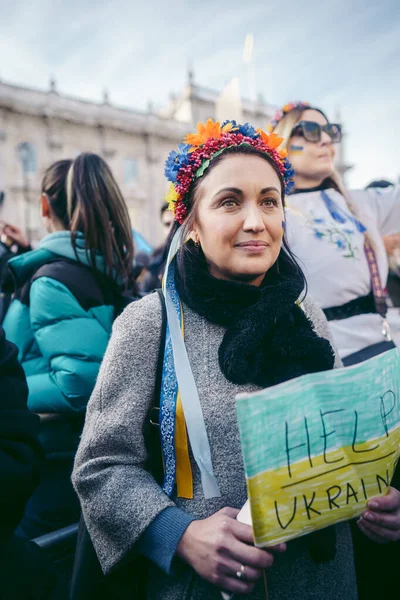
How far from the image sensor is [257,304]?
1.14 metres

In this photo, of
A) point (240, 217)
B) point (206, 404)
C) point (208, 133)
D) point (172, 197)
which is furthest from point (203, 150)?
point (206, 404)

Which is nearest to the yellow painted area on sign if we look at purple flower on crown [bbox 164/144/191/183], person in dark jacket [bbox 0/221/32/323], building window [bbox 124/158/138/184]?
purple flower on crown [bbox 164/144/191/183]

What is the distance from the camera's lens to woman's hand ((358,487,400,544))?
3.08ft

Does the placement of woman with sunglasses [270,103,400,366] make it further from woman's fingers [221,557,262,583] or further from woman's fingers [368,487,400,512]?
woman's fingers [221,557,262,583]

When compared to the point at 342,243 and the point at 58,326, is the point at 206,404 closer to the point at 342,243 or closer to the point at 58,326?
the point at 58,326

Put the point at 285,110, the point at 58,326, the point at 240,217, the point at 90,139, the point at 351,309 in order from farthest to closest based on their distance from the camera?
the point at 90,139
the point at 285,110
the point at 351,309
the point at 58,326
the point at 240,217

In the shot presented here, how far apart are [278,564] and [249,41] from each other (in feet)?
8.86

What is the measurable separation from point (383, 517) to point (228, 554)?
402 mm

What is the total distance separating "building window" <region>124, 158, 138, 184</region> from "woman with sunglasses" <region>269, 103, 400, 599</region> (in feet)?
83.5

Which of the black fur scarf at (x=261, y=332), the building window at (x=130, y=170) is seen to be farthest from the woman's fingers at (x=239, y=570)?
the building window at (x=130, y=170)

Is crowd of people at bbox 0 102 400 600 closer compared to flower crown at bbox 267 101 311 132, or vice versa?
crowd of people at bbox 0 102 400 600

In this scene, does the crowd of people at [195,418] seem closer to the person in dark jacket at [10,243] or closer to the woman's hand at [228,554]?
the woman's hand at [228,554]

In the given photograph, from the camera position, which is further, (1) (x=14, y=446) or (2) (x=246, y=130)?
(2) (x=246, y=130)

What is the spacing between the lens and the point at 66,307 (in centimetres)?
174
